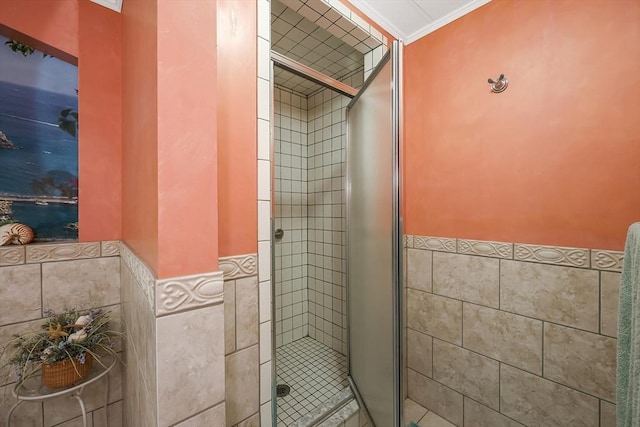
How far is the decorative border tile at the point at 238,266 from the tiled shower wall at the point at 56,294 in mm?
671

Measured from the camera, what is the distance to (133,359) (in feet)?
2.54

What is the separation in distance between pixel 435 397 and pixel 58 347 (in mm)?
1766

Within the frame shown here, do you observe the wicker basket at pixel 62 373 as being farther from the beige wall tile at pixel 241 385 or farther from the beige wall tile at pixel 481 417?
the beige wall tile at pixel 481 417

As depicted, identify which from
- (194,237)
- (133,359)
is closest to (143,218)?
(194,237)

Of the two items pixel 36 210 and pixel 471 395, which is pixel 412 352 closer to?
pixel 471 395

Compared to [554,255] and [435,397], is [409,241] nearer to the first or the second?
[554,255]

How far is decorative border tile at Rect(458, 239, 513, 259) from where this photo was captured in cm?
112

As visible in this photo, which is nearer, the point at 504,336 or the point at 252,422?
the point at 252,422

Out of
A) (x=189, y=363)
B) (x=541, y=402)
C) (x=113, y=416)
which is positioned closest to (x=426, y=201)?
(x=541, y=402)

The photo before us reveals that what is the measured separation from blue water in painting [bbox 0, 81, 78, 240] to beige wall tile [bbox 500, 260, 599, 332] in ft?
6.45

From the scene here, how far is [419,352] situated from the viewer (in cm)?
141

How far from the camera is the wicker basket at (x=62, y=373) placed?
796 millimetres

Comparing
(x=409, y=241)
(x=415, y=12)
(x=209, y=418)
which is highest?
(x=415, y=12)

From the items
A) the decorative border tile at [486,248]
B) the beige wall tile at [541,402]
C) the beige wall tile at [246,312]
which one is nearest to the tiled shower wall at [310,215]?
the decorative border tile at [486,248]
